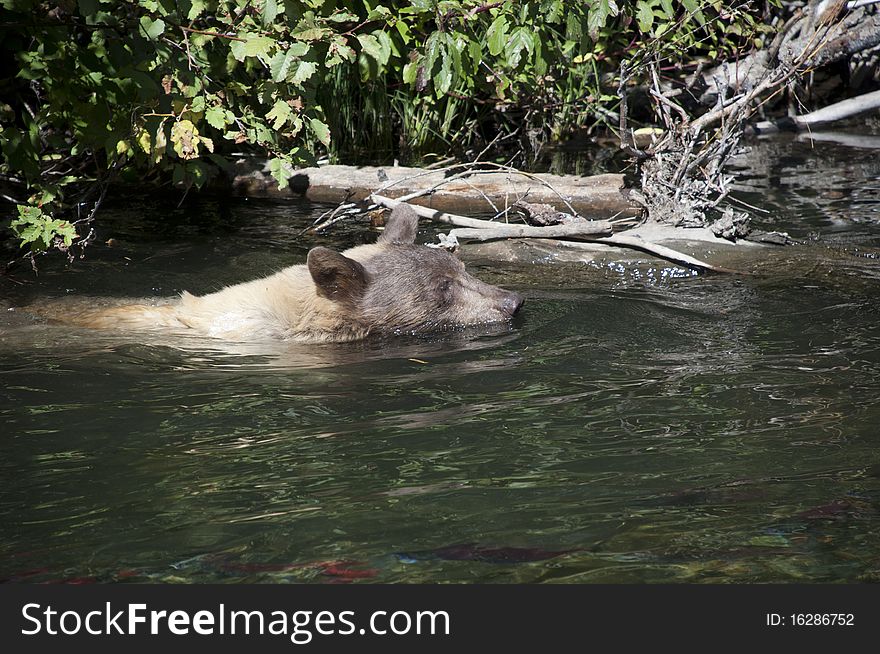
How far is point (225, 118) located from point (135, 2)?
0.97 metres

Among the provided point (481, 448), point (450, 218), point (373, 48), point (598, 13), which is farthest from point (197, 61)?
point (481, 448)

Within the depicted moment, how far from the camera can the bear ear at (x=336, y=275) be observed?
6520mm

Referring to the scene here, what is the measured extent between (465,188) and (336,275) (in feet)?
13.8

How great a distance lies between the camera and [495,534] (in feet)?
11.9

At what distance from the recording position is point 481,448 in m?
4.50

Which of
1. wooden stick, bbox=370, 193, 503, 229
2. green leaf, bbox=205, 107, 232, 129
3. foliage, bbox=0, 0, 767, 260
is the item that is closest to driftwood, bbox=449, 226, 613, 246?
wooden stick, bbox=370, 193, 503, 229

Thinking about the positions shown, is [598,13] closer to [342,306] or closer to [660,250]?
[342,306]

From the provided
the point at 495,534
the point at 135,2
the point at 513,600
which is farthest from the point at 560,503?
the point at 135,2

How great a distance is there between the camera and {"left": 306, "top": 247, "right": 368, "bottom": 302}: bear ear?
6520 millimetres

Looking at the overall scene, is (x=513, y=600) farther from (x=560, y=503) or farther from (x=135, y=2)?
(x=135, y=2)

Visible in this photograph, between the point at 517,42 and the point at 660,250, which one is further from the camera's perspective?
the point at 660,250

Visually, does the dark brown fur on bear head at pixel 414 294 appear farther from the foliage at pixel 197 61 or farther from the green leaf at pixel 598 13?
the green leaf at pixel 598 13

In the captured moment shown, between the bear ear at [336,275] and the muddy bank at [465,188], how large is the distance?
10.8 feet

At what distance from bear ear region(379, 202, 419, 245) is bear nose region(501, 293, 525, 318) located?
89cm
